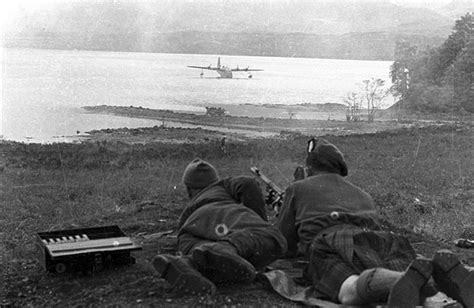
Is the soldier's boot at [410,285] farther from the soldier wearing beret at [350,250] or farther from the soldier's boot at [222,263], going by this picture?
the soldier's boot at [222,263]

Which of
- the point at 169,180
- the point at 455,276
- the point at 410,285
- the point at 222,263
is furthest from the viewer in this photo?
the point at 169,180

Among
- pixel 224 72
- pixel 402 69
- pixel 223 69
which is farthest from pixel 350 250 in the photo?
pixel 402 69

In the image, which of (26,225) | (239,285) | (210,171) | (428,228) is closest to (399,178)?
(428,228)

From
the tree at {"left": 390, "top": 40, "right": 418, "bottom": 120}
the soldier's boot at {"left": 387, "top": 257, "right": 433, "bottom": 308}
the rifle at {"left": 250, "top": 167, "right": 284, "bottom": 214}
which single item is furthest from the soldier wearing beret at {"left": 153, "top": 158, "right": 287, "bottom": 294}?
the tree at {"left": 390, "top": 40, "right": 418, "bottom": 120}

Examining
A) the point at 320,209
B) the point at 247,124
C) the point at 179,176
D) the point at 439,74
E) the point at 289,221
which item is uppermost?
the point at 439,74

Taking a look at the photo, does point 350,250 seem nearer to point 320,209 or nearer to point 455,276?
point 320,209

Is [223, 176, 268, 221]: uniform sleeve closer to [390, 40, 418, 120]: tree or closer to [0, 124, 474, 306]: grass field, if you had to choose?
[0, 124, 474, 306]: grass field
